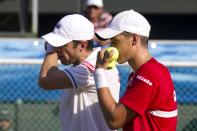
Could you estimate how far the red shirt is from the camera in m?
3.37

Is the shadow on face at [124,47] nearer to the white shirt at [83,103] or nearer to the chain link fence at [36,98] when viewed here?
the white shirt at [83,103]

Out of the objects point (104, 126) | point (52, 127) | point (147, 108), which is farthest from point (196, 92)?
point (147, 108)

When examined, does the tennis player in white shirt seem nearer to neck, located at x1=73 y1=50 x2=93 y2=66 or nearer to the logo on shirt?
neck, located at x1=73 y1=50 x2=93 y2=66

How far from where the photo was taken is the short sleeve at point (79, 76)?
387 cm

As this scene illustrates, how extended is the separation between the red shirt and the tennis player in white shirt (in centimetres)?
46

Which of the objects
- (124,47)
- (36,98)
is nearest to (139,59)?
(124,47)

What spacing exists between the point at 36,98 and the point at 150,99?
3449mm

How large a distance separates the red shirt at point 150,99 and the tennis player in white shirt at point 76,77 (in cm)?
46

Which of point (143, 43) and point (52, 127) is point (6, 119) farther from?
point (143, 43)

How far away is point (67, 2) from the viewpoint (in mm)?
12547

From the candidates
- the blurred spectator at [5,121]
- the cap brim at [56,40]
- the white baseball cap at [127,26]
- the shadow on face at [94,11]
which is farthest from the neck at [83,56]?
the shadow on face at [94,11]

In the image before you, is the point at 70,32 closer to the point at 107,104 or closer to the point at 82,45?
the point at 82,45

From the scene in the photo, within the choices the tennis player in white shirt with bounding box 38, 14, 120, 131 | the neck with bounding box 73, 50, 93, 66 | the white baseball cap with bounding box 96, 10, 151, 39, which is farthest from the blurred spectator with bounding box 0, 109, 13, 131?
the white baseball cap with bounding box 96, 10, 151, 39

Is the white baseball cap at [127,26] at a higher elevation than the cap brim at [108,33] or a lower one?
higher
